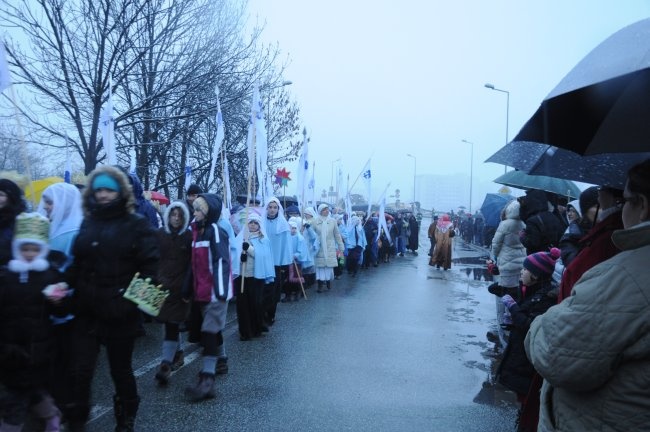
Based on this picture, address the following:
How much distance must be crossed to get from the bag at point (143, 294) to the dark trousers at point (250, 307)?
359 centimetres

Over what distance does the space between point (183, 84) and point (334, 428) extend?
41.0 ft

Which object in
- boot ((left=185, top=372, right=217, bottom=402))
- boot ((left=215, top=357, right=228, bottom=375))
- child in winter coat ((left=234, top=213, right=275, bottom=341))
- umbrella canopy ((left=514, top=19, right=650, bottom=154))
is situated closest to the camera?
umbrella canopy ((left=514, top=19, right=650, bottom=154))

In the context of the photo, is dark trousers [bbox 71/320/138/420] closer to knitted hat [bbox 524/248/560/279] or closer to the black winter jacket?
the black winter jacket

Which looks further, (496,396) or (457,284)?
(457,284)

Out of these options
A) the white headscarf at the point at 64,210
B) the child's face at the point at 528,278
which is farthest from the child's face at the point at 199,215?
the child's face at the point at 528,278

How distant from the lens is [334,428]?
14.7 feet

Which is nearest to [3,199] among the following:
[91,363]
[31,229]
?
[31,229]

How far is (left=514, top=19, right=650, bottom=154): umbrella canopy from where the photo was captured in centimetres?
201

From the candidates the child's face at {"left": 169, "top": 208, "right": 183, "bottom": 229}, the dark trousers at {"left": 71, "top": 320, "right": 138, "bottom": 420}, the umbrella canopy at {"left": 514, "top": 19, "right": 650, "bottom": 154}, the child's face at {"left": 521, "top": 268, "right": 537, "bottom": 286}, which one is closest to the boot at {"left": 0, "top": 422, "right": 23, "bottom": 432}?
the dark trousers at {"left": 71, "top": 320, "right": 138, "bottom": 420}

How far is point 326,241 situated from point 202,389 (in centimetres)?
845

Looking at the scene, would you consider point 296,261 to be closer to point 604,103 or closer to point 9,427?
point 9,427

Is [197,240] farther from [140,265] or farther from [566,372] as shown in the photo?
[566,372]

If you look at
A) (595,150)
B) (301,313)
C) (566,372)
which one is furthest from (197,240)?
(301,313)

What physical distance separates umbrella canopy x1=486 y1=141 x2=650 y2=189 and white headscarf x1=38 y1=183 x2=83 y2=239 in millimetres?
3345
